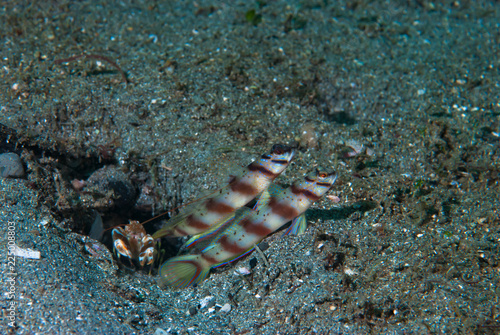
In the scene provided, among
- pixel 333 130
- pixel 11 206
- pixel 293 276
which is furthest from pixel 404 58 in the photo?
pixel 11 206

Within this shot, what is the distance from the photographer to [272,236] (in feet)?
11.3

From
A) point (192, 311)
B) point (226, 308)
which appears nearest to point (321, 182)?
point (226, 308)

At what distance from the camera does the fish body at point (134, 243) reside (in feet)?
11.4

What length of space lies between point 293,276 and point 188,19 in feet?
16.8

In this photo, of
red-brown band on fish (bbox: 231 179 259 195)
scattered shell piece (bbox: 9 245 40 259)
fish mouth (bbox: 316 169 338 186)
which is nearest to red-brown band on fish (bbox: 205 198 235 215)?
red-brown band on fish (bbox: 231 179 259 195)

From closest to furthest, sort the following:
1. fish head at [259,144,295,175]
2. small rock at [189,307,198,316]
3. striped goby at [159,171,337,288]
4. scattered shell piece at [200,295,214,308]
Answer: small rock at [189,307,198,316] < scattered shell piece at [200,295,214,308] < striped goby at [159,171,337,288] < fish head at [259,144,295,175]

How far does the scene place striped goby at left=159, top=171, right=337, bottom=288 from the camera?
313cm

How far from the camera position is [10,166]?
3283mm

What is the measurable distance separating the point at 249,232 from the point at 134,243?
4.44 feet

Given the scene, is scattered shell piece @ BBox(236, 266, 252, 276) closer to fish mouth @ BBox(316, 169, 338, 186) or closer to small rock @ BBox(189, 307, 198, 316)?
small rock @ BBox(189, 307, 198, 316)

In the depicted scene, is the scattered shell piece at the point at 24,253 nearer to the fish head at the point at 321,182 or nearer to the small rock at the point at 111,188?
the small rock at the point at 111,188

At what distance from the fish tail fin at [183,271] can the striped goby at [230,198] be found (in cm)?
30

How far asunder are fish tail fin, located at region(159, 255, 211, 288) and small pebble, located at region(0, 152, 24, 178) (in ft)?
6.07

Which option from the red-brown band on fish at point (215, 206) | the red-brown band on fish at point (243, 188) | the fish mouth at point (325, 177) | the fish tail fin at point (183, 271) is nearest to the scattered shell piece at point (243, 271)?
the fish tail fin at point (183, 271)
